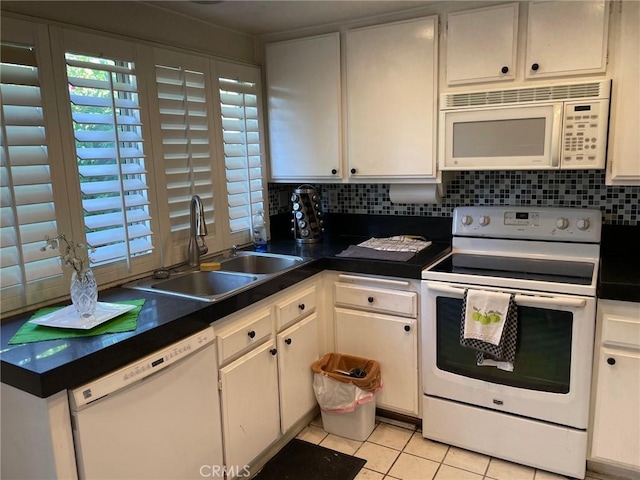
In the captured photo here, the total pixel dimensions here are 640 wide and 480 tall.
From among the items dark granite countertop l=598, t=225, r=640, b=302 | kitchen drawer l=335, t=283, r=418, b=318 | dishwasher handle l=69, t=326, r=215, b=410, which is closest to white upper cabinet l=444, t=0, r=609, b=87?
dark granite countertop l=598, t=225, r=640, b=302

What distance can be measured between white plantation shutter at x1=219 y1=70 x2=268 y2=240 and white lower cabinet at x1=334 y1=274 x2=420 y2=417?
715 mm

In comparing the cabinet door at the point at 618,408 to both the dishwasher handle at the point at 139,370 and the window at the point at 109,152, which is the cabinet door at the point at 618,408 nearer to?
the dishwasher handle at the point at 139,370

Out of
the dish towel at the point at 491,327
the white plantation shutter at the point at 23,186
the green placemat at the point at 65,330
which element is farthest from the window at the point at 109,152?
the dish towel at the point at 491,327

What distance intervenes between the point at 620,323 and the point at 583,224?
572 mm

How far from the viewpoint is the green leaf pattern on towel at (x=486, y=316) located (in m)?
2.09

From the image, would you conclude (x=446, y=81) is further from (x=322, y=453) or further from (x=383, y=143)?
(x=322, y=453)

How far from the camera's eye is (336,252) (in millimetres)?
2686

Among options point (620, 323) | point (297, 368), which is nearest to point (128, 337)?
point (297, 368)

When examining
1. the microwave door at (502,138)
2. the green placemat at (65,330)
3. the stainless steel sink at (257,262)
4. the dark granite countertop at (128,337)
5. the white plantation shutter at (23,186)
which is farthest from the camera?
the stainless steel sink at (257,262)

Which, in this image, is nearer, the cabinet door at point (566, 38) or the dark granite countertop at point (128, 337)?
the dark granite countertop at point (128, 337)

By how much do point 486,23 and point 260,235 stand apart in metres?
1.63

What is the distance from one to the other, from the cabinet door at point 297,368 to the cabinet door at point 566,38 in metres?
1.62

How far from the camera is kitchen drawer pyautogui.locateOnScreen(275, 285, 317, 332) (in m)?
2.31

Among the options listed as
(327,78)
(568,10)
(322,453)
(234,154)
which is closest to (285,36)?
(327,78)
